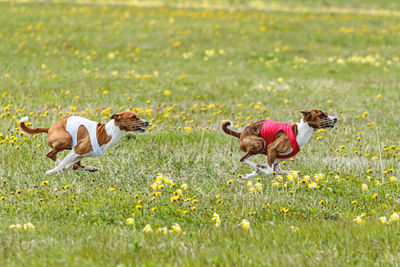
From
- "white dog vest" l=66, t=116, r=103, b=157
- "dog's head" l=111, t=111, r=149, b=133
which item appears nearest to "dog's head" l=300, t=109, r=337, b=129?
"dog's head" l=111, t=111, r=149, b=133

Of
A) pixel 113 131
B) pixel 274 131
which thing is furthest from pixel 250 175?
pixel 113 131

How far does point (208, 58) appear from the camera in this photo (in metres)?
17.1

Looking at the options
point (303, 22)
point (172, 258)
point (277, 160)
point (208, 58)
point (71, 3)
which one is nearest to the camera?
point (172, 258)

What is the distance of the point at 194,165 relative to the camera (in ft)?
21.8

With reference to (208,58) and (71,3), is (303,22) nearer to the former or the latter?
(208,58)

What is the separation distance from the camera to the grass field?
4285mm

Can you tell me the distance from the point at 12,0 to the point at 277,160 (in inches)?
988

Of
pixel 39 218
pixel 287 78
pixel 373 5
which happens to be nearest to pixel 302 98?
pixel 287 78

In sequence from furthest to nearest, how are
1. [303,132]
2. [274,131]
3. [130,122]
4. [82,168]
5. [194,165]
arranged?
1. [194,165]
2. [82,168]
3. [274,131]
4. [303,132]
5. [130,122]

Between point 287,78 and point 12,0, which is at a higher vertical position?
point 12,0

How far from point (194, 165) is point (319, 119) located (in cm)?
199

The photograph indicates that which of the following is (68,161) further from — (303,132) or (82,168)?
(303,132)

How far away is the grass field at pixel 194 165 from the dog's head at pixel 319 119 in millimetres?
625

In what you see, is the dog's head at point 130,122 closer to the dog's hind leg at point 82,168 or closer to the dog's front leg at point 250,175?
the dog's hind leg at point 82,168
